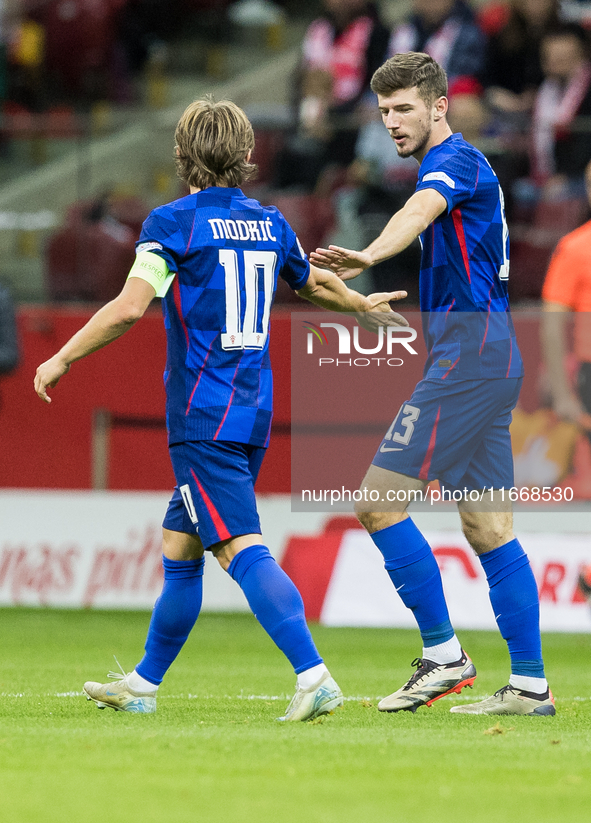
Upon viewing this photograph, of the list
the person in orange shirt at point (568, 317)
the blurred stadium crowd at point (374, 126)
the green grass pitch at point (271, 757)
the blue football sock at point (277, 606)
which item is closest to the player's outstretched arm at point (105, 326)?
the blue football sock at point (277, 606)

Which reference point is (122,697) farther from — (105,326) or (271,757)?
(105,326)

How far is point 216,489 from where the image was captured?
14.4 ft

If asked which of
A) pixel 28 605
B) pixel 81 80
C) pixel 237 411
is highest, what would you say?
pixel 81 80

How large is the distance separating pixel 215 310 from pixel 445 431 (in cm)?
94

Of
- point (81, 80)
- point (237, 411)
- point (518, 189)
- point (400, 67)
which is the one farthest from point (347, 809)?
point (81, 80)

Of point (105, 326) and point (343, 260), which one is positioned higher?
point (343, 260)

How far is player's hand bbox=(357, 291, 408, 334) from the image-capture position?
4828 millimetres

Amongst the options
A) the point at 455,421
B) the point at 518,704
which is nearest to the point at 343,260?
the point at 455,421

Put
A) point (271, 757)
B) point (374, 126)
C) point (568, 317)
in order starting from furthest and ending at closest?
1. point (374, 126)
2. point (568, 317)
3. point (271, 757)

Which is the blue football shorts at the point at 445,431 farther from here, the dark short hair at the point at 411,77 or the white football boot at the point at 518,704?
the dark short hair at the point at 411,77

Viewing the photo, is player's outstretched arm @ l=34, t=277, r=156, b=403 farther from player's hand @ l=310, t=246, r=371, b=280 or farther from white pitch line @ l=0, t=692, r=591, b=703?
white pitch line @ l=0, t=692, r=591, b=703

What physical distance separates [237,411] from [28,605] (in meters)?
4.94

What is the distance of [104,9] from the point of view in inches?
583

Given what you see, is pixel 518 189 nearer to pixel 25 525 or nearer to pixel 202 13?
pixel 25 525
